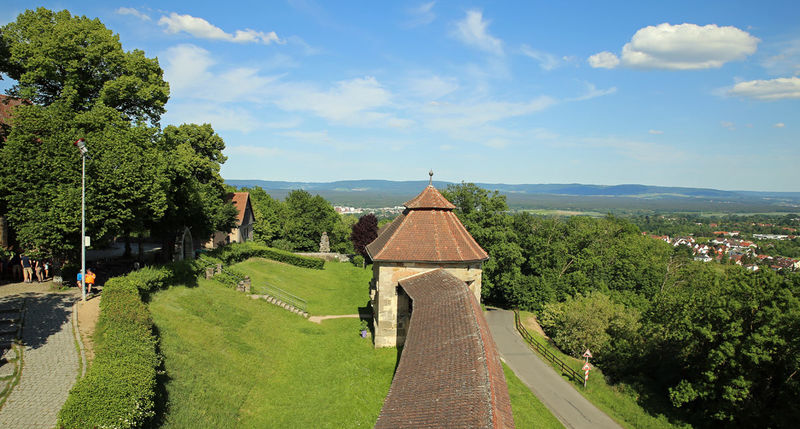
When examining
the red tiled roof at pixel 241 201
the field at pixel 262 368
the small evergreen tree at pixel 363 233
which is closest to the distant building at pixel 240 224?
the red tiled roof at pixel 241 201

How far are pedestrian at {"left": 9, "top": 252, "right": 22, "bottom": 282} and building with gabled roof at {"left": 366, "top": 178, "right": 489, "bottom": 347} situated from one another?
17.3 meters

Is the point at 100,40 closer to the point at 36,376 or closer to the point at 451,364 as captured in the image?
the point at 36,376

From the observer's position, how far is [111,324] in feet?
46.0

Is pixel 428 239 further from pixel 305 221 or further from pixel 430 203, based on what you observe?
pixel 305 221

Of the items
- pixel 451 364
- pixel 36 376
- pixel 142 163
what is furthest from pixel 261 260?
pixel 451 364

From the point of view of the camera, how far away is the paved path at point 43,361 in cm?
1047

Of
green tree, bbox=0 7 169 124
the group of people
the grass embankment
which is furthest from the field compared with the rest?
green tree, bbox=0 7 169 124

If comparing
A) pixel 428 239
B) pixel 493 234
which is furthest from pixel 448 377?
pixel 493 234

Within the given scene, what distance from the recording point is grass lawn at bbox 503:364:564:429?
17.4m

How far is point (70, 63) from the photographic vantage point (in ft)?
68.7

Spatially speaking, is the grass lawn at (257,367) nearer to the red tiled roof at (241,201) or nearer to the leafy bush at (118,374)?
the leafy bush at (118,374)

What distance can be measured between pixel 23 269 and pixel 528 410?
24913mm

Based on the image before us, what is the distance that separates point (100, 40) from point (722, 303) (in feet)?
112

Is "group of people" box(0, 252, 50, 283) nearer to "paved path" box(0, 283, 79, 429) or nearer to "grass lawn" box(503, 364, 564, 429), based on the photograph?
"paved path" box(0, 283, 79, 429)
